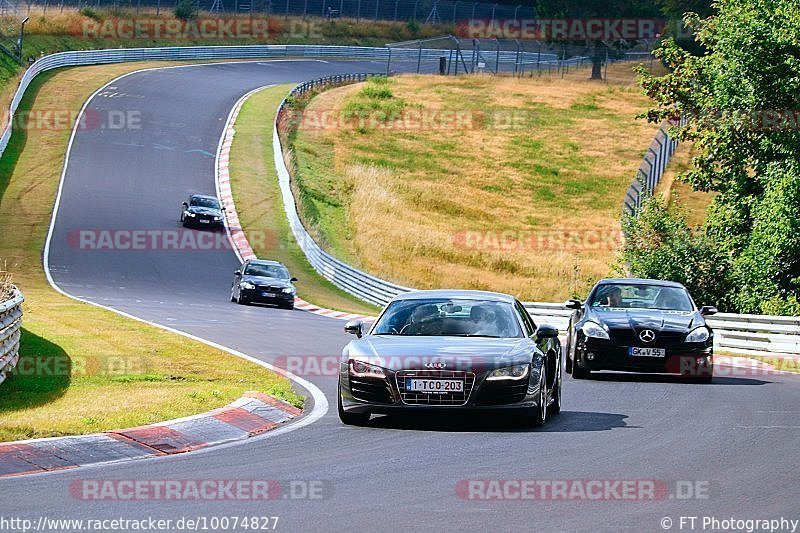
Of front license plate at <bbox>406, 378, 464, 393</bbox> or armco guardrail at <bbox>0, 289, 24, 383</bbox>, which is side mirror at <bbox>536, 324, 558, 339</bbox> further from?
armco guardrail at <bbox>0, 289, 24, 383</bbox>

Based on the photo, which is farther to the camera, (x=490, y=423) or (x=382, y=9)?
(x=382, y=9)

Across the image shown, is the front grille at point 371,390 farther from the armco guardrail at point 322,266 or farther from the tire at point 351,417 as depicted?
the armco guardrail at point 322,266

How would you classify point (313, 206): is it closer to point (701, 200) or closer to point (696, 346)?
point (701, 200)

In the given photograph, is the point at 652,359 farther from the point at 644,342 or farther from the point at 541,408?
the point at 541,408

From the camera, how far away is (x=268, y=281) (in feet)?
117

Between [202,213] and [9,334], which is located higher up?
[9,334]

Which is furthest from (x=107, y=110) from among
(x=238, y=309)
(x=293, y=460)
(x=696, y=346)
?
(x=293, y=460)

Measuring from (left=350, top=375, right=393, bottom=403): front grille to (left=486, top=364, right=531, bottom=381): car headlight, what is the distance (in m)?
0.97

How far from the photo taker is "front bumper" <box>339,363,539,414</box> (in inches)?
494

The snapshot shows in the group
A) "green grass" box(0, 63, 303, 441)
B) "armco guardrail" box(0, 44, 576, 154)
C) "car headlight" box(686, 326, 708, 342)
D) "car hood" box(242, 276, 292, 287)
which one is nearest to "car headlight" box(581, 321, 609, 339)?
"car headlight" box(686, 326, 708, 342)

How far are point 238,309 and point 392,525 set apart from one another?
25.2 meters

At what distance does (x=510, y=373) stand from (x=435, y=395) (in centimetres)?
73

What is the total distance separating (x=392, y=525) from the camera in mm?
8094

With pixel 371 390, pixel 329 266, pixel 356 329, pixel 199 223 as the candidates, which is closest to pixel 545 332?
pixel 356 329
